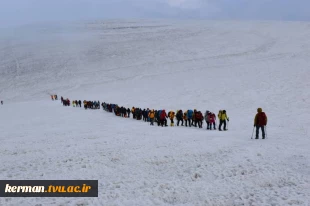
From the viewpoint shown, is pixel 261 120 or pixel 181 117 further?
pixel 181 117

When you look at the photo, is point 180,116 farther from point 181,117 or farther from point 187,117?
point 187,117

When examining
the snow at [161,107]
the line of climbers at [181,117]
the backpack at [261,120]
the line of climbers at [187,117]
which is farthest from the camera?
the line of climbers at [181,117]

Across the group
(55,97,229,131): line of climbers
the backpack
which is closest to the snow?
the backpack

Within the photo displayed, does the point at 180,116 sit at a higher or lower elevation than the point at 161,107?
lower

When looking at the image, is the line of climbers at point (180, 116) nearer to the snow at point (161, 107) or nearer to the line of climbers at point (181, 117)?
the line of climbers at point (181, 117)

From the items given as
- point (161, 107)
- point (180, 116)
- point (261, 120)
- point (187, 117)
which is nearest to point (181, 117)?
point (180, 116)

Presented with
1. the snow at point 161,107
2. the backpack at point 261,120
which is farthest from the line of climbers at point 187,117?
the snow at point 161,107

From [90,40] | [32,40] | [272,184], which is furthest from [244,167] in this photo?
[32,40]

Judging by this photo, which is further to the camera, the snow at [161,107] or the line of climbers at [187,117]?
the line of climbers at [187,117]

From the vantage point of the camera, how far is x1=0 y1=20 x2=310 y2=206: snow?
27.4ft

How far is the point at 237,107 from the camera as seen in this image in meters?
27.4

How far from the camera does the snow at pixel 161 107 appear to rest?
27.4 feet

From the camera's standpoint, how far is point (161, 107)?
29.5 meters

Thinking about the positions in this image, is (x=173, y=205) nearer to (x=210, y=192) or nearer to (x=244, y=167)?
(x=210, y=192)
